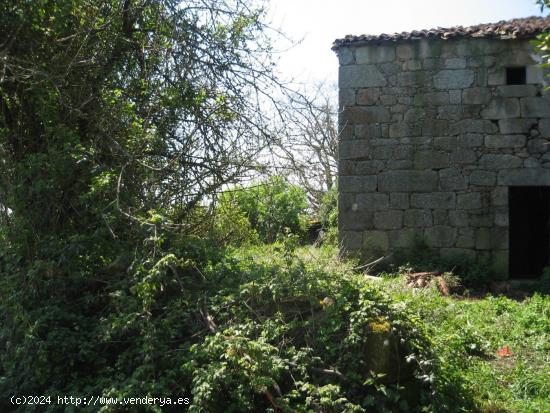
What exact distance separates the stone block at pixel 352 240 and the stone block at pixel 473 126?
88.7 inches

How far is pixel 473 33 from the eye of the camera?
898cm

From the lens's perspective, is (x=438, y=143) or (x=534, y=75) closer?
(x=534, y=75)

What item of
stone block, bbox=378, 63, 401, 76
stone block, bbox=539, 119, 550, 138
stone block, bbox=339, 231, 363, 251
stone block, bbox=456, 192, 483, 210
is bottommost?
stone block, bbox=339, 231, 363, 251

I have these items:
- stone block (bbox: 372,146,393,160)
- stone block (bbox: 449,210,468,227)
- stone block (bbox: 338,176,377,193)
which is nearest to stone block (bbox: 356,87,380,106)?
stone block (bbox: 372,146,393,160)

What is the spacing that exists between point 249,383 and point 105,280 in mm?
1706

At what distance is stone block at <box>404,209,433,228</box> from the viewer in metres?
9.06

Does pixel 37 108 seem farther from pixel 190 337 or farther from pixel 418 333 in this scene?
pixel 418 333

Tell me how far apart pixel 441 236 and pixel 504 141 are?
70.9 inches

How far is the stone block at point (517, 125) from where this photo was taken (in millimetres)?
8805

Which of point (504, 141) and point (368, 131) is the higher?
point (368, 131)

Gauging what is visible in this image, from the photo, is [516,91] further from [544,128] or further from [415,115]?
[415,115]

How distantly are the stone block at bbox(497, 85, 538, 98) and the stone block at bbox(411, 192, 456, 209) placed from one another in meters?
1.79

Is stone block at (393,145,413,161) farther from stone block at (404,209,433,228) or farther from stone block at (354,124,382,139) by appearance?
stone block at (404,209,433,228)

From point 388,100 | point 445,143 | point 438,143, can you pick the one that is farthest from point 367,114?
point 445,143
